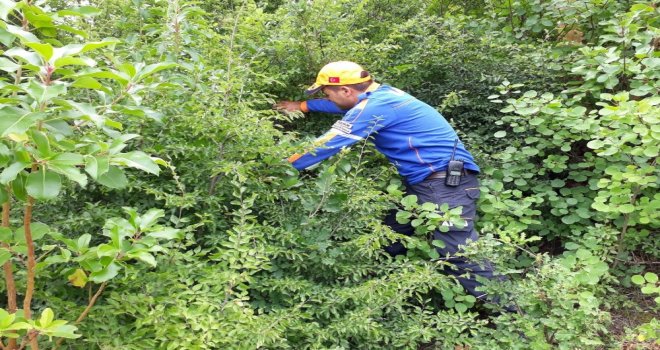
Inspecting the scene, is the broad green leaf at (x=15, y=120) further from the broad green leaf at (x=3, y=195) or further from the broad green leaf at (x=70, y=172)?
the broad green leaf at (x=3, y=195)

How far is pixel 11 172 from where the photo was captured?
116 centimetres

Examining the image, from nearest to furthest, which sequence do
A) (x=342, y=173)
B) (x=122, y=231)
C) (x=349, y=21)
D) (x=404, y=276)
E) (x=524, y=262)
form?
(x=122, y=231) < (x=404, y=276) < (x=342, y=173) < (x=524, y=262) < (x=349, y=21)

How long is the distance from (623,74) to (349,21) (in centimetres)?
221

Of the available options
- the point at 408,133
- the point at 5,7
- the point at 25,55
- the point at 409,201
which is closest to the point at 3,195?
the point at 25,55

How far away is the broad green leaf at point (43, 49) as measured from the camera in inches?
45.7

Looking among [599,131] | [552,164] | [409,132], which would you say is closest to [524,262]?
[552,164]

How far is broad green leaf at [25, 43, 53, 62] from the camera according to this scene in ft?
3.81

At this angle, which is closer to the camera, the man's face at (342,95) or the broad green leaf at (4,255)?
the broad green leaf at (4,255)

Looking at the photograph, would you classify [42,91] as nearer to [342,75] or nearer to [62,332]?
[62,332]

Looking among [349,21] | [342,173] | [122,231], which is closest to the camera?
[122,231]

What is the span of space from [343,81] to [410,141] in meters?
0.67

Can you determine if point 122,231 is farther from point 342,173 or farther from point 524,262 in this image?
point 524,262

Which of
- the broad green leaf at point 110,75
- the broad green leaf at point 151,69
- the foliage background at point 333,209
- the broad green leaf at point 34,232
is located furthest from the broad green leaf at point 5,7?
Result: the broad green leaf at point 34,232

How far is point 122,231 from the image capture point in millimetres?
1440
